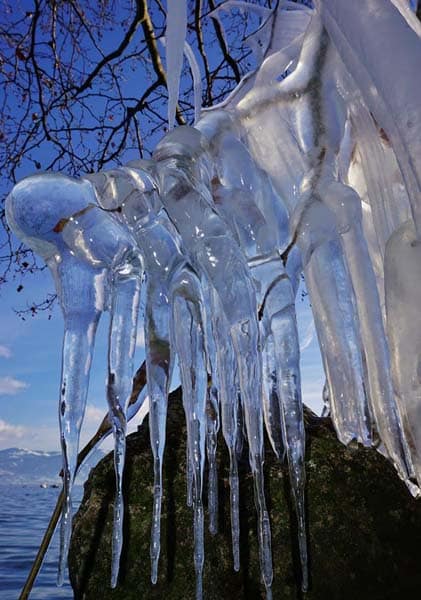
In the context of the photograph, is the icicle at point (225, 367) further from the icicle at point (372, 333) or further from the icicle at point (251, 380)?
the icicle at point (372, 333)

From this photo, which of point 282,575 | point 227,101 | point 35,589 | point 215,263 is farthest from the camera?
point 35,589

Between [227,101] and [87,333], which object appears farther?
[227,101]

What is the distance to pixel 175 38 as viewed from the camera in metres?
1.11

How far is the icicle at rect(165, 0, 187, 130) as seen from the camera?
1.08 meters

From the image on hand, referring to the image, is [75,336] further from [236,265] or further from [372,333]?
[372,333]

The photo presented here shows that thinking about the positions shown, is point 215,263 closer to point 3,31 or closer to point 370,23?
point 370,23

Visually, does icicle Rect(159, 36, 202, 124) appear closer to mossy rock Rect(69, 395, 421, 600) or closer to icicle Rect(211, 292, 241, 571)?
icicle Rect(211, 292, 241, 571)

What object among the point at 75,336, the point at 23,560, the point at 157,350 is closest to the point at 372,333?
the point at 157,350

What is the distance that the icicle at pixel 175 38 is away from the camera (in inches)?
42.6

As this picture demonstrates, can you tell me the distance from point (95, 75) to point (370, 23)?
155 inches

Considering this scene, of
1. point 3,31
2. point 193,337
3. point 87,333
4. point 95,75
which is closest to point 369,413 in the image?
point 193,337

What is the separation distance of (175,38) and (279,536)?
6.98ft

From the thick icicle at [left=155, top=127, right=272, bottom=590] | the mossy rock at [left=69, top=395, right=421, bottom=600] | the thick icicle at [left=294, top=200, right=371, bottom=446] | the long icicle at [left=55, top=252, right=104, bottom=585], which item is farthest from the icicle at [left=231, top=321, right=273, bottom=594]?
the mossy rock at [left=69, top=395, right=421, bottom=600]

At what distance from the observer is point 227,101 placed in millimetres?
1284
